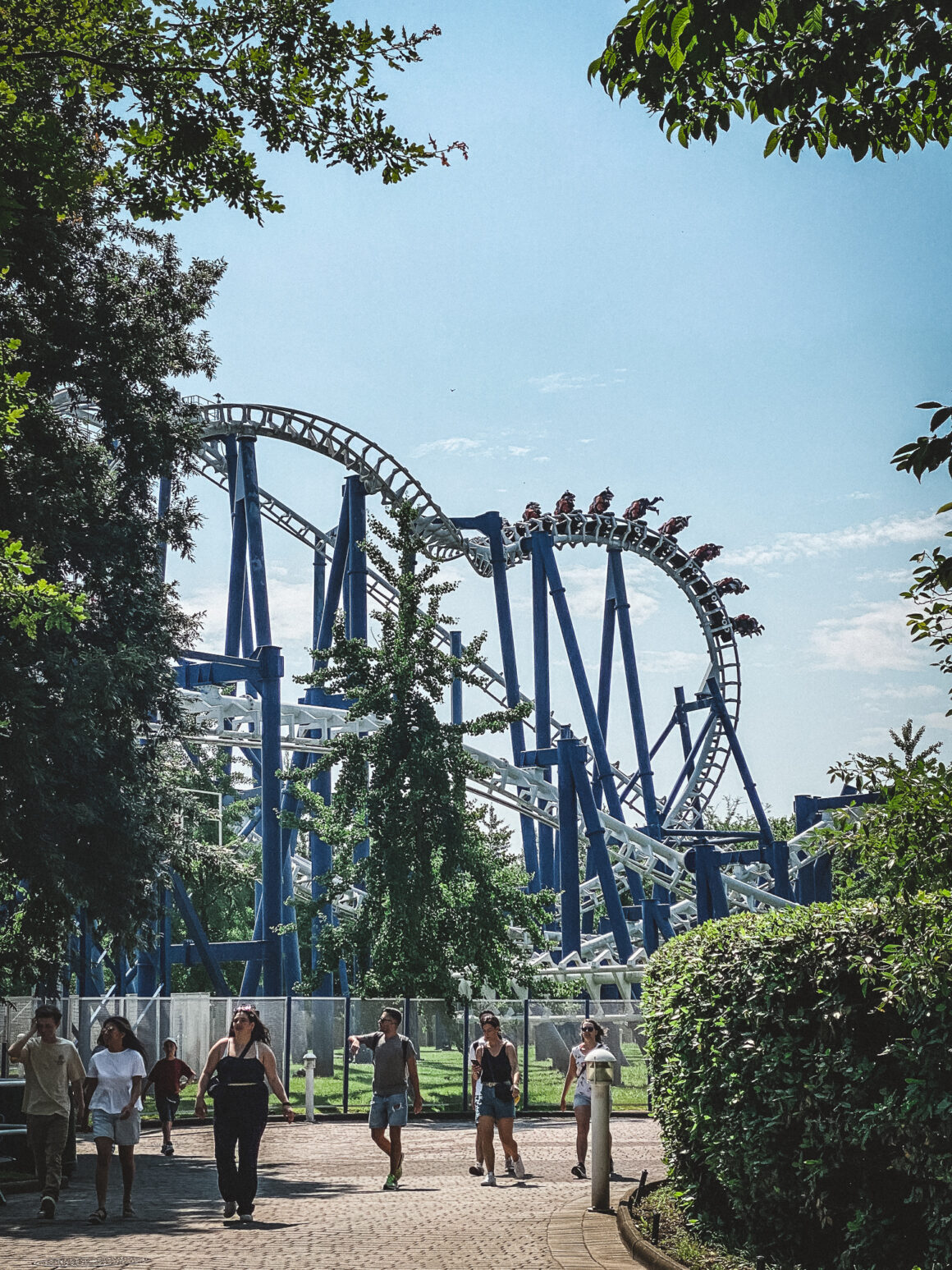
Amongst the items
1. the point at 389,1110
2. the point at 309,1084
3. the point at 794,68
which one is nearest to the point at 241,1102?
the point at 389,1110

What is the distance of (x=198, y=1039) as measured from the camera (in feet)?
72.0

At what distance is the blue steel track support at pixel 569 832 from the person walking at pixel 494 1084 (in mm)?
18821

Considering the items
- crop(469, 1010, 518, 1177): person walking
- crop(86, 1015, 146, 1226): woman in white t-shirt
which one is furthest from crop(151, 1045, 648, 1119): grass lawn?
crop(86, 1015, 146, 1226): woman in white t-shirt

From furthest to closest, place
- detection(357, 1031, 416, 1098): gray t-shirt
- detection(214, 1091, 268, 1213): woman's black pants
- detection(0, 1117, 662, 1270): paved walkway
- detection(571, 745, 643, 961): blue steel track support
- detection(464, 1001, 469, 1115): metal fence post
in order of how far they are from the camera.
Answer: detection(571, 745, 643, 961): blue steel track support
detection(464, 1001, 469, 1115): metal fence post
detection(357, 1031, 416, 1098): gray t-shirt
detection(214, 1091, 268, 1213): woman's black pants
detection(0, 1117, 662, 1270): paved walkway

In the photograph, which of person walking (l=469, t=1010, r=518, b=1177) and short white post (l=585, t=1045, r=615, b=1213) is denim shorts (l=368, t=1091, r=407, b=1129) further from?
short white post (l=585, t=1045, r=615, b=1213)

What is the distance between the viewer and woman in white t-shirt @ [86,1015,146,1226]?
10.2m

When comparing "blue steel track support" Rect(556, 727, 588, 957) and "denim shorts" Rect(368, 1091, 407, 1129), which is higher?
"blue steel track support" Rect(556, 727, 588, 957)

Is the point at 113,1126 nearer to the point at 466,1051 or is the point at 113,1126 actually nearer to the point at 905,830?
the point at 905,830

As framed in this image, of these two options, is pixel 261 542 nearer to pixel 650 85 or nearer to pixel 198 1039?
pixel 198 1039

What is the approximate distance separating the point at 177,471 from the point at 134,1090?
1116 centimetres

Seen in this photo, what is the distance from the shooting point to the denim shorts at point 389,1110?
11.4m

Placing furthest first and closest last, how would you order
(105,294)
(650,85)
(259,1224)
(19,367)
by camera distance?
1. (105,294)
2. (19,367)
3. (259,1224)
4. (650,85)

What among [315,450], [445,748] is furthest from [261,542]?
[445,748]

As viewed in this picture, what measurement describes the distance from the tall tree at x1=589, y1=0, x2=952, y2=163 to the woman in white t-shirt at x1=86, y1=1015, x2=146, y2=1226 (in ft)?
23.9
